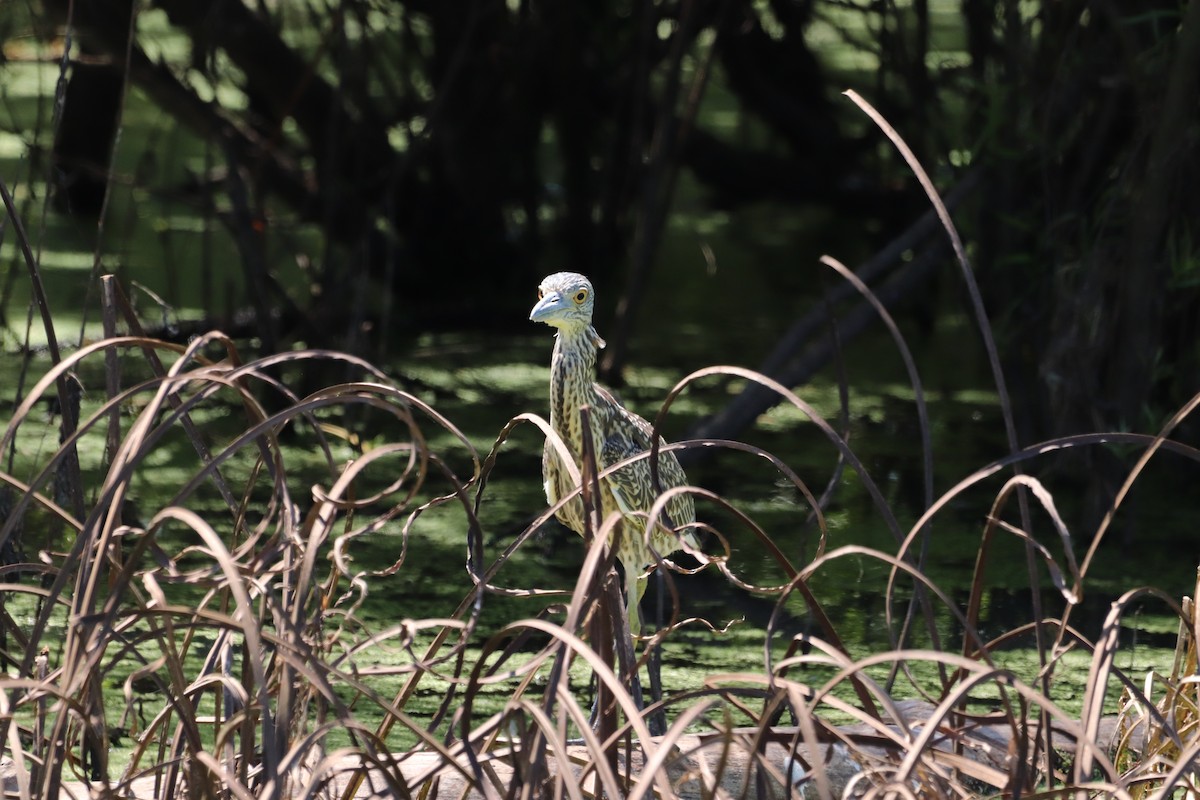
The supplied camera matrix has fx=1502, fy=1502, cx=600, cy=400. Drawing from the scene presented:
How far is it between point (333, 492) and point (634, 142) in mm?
3902

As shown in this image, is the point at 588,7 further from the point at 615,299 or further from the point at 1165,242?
the point at 1165,242

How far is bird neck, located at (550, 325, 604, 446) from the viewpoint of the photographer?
254 cm

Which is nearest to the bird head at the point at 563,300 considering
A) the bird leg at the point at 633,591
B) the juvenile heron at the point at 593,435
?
the juvenile heron at the point at 593,435

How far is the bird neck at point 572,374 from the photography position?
100 inches

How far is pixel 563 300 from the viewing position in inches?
94.3

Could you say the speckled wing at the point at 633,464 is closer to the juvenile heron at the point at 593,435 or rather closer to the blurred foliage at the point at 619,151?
the juvenile heron at the point at 593,435

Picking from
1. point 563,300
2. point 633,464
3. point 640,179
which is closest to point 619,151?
point 640,179

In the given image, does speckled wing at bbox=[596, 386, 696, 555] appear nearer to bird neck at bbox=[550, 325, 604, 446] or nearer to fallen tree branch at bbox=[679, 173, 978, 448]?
bird neck at bbox=[550, 325, 604, 446]

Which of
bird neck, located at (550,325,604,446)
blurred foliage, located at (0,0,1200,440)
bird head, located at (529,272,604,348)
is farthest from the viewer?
Result: blurred foliage, located at (0,0,1200,440)

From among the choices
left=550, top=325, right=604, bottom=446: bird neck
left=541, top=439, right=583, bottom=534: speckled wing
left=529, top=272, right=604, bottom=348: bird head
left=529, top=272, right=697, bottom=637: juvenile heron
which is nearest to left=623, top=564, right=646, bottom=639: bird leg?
left=529, top=272, right=697, bottom=637: juvenile heron

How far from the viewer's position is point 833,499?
4.10m

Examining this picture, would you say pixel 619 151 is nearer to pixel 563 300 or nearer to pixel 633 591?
pixel 633 591

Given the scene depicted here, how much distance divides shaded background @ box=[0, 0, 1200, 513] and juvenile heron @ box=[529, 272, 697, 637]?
0.68m

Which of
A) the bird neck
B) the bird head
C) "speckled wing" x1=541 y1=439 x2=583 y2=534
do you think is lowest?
"speckled wing" x1=541 y1=439 x2=583 y2=534
